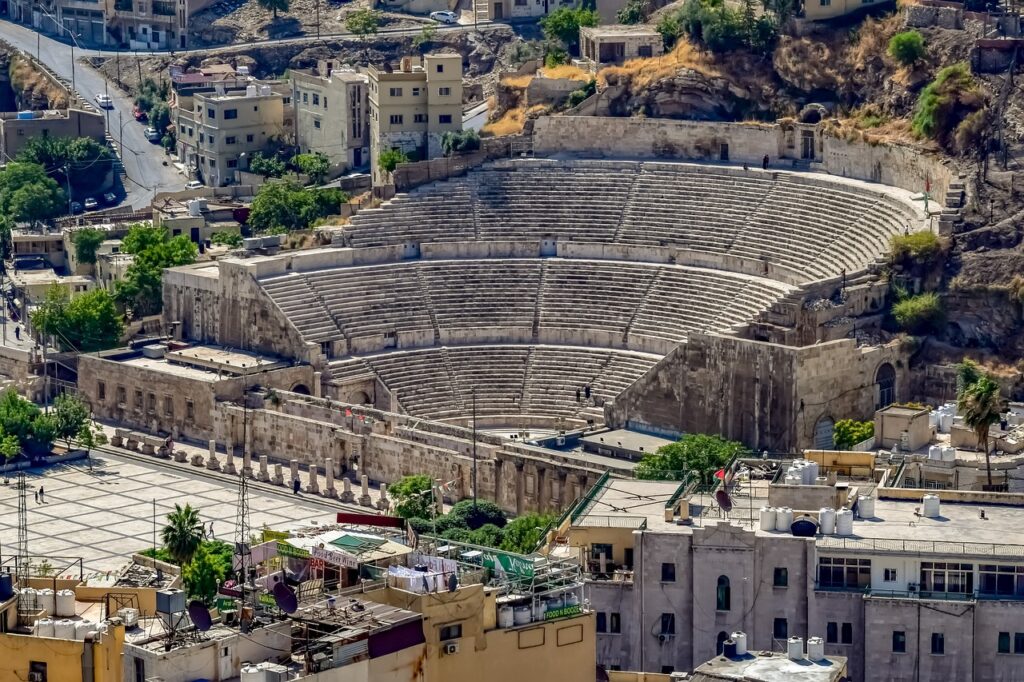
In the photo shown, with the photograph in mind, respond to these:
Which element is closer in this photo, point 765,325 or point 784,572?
point 784,572

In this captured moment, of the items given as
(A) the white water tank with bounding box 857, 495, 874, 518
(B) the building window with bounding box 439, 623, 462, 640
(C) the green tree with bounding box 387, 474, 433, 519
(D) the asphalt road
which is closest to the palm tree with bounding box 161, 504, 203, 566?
(C) the green tree with bounding box 387, 474, 433, 519

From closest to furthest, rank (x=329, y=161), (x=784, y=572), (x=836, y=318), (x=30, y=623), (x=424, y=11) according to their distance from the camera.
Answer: (x=30, y=623)
(x=784, y=572)
(x=836, y=318)
(x=329, y=161)
(x=424, y=11)

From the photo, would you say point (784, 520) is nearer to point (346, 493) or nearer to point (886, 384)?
point (886, 384)

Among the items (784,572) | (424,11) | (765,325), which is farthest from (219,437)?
(424,11)

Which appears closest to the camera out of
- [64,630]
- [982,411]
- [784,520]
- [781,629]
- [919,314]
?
[64,630]

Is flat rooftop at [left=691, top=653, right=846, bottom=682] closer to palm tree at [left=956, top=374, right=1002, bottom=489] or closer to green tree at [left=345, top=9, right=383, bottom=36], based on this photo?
palm tree at [left=956, top=374, right=1002, bottom=489]

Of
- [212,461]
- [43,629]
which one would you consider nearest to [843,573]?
[43,629]

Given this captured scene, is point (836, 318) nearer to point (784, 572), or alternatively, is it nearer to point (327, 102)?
point (784, 572)
